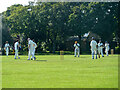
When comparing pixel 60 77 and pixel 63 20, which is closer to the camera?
pixel 60 77

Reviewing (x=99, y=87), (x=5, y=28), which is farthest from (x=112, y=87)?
(x=5, y=28)

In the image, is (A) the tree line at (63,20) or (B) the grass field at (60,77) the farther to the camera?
(A) the tree line at (63,20)

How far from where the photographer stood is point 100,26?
74000 millimetres

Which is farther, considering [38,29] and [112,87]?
[38,29]

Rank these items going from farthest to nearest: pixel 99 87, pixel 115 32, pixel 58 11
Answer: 1. pixel 115 32
2. pixel 58 11
3. pixel 99 87

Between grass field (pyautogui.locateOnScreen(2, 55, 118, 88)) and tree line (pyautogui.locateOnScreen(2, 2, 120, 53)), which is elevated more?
tree line (pyautogui.locateOnScreen(2, 2, 120, 53))

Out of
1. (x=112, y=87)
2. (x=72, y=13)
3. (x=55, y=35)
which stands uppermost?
(x=72, y=13)

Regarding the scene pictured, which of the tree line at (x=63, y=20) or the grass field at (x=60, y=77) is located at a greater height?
the tree line at (x=63, y=20)

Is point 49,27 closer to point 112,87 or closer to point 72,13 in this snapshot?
point 72,13

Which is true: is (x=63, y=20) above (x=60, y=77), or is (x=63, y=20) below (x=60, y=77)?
above

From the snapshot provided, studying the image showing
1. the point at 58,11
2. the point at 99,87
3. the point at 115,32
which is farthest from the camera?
the point at 115,32

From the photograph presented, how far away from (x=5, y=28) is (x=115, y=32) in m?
25.7

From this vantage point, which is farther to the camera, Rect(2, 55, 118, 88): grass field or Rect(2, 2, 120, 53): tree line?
Rect(2, 2, 120, 53): tree line

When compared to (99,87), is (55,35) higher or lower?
higher
